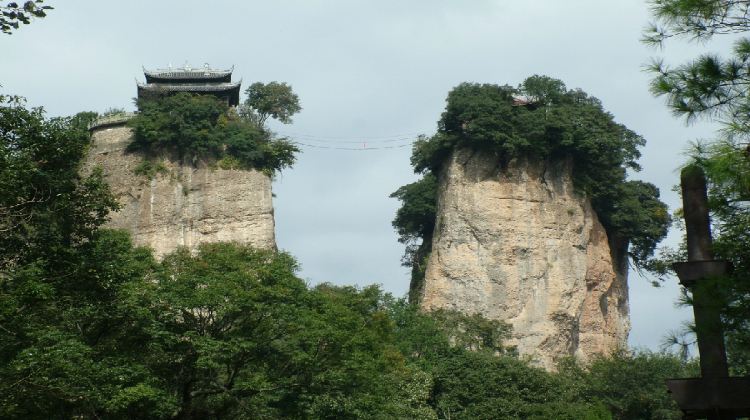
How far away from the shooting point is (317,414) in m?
25.6

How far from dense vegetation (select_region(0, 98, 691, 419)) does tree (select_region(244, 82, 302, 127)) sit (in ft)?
43.4

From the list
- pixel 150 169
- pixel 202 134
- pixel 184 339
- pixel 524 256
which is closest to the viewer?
pixel 184 339

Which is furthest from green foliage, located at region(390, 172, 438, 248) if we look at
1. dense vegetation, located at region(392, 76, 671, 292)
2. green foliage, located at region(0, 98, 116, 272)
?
green foliage, located at region(0, 98, 116, 272)

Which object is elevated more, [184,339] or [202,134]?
[202,134]

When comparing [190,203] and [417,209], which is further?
[417,209]

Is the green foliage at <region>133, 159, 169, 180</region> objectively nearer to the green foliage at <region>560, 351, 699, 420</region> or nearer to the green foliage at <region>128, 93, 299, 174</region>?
the green foliage at <region>128, 93, 299, 174</region>

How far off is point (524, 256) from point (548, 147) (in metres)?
4.60

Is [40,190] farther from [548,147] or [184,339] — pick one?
[548,147]

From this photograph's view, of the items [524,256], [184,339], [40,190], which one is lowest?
[184,339]

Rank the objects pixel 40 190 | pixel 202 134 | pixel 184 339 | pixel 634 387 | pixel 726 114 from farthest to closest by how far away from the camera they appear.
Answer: pixel 202 134
pixel 634 387
pixel 184 339
pixel 40 190
pixel 726 114

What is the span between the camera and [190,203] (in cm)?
4700

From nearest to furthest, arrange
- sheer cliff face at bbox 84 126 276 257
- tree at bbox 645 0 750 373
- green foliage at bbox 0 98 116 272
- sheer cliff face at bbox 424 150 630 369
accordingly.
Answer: tree at bbox 645 0 750 373 < green foliage at bbox 0 98 116 272 < sheer cliff face at bbox 84 126 276 257 < sheer cliff face at bbox 424 150 630 369

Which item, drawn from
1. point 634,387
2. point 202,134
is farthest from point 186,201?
point 634,387

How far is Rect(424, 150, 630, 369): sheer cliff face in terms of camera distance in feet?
155
